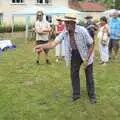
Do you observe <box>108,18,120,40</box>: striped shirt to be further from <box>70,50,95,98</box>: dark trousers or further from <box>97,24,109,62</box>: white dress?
<box>70,50,95,98</box>: dark trousers

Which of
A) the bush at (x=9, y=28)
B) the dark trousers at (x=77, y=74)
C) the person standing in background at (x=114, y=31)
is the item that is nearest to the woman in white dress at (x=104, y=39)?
the person standing in background at (x=114, y=31)

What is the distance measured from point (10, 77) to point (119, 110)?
4568mm

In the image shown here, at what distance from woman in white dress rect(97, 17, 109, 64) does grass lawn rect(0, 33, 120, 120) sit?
0.37m

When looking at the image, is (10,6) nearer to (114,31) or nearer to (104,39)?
(114,31)

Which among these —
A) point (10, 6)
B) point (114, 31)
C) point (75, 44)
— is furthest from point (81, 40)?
point (10, 6)

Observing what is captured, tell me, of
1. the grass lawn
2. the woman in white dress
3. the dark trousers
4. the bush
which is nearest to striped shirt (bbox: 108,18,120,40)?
the woman in white dress

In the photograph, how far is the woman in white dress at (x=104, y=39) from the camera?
Answer: 47.7 feet

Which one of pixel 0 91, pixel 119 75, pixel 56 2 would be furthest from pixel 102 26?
pixel 56 2

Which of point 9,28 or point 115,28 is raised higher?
point 115,28

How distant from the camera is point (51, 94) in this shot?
32.3 feet

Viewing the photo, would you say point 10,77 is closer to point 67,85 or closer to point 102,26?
point 67,85

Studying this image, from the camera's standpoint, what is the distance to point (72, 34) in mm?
8461

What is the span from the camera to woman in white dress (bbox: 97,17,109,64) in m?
14.5

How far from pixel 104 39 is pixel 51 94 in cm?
529
